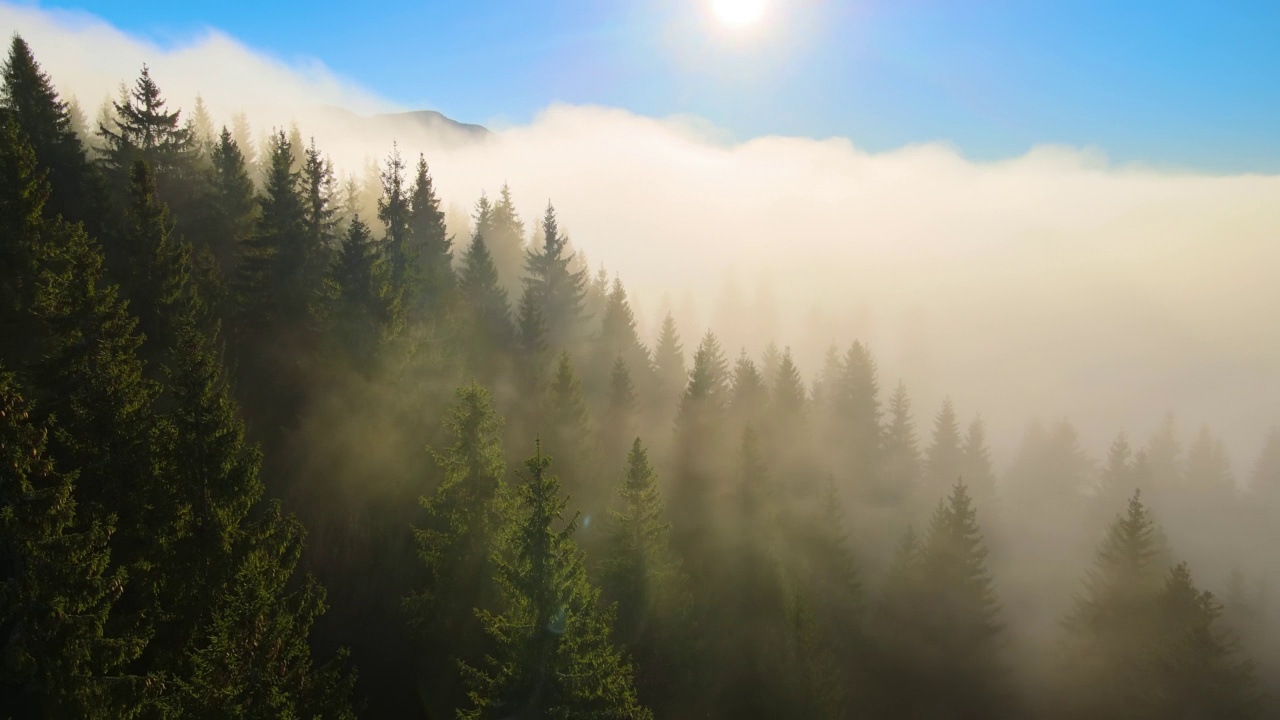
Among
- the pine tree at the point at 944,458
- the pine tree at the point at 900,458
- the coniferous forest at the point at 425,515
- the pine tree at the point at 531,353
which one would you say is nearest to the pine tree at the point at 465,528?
the coniferous forest at the point at 425,515

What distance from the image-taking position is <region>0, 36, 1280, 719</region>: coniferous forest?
15.4 m

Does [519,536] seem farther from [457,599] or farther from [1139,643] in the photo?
[1139,643]

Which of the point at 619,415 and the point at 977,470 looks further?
the point at 977,470

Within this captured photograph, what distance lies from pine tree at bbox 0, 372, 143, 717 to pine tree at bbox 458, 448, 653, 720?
8.29 metres

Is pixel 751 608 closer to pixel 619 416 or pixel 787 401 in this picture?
pixel 619 416

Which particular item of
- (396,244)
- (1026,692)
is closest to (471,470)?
(396,244)

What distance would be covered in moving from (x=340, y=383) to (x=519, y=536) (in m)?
18.0

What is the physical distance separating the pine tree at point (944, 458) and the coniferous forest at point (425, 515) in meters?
2.09

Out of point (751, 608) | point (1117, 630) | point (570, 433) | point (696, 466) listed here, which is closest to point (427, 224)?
point (570, 433)

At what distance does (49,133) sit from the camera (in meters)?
33.6

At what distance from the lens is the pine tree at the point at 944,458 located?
70250 millimetres

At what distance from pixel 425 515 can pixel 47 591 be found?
57.7 ft

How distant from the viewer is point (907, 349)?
138500 millimetres

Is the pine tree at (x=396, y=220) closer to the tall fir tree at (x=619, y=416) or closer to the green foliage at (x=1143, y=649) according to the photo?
the tall fir tree at (x=619, y=416)
